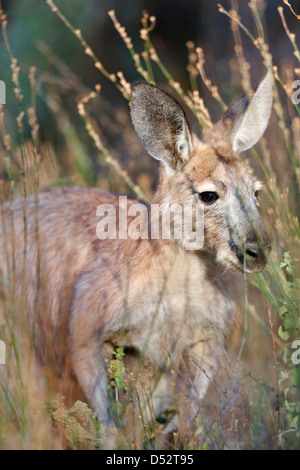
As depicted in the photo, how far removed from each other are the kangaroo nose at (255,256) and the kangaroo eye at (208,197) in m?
0.33

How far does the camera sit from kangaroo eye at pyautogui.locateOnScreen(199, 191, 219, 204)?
3.46m

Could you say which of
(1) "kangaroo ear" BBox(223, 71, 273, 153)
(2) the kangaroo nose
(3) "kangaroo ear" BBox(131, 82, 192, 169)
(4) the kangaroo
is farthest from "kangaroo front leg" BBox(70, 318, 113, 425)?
(1) "kangaroo ear" BBox(223, 71, 273, 153)

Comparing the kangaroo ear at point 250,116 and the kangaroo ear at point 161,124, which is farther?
the kangaroo ear at point 250,116

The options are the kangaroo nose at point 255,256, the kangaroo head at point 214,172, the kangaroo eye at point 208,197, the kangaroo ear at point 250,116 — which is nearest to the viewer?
the kangaroo nose at point 255,256

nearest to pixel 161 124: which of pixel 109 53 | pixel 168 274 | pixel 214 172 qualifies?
pixel 214 172

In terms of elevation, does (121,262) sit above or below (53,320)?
above

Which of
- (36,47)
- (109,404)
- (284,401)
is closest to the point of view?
(284,401)

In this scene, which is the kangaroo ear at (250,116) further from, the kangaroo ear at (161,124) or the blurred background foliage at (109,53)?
the blurred background foliage at (109,53)

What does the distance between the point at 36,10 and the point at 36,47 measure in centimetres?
54

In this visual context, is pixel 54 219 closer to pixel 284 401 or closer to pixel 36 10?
pixel 284 401

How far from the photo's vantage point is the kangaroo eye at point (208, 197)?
3463 mm

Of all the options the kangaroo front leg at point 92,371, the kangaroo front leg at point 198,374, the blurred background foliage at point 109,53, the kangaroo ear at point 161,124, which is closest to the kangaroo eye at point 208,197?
the kangaroo ear at point 161,124

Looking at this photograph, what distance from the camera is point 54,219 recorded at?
418 cm
